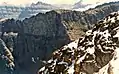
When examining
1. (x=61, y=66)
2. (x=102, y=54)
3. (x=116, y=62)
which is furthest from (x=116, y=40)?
(x=61, y=66)

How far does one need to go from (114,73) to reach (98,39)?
15997mm

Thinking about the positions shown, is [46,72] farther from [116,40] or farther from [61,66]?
[116,40]

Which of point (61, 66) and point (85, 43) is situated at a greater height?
point (85, 43)

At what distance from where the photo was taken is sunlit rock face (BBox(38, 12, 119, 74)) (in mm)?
65812

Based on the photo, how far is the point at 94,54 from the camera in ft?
224

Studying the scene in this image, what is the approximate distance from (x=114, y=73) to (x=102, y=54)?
40.6 ft

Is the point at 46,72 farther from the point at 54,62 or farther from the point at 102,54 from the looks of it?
the point at 102,54

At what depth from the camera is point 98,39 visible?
70438mm

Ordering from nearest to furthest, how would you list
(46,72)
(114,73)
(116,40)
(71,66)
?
(114,73) < (116,40) < (71,66) < (46,72)

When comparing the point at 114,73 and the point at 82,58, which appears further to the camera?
the point at 82,58

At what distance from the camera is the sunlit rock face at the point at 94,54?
65.8 meters

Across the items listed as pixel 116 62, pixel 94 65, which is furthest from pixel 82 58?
pixel 116 62

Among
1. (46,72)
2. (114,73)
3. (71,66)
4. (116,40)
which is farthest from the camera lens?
(46,72)

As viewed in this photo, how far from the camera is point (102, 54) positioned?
6738 cm
